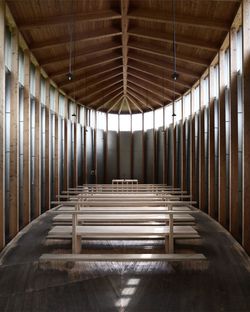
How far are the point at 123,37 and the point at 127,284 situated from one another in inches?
254

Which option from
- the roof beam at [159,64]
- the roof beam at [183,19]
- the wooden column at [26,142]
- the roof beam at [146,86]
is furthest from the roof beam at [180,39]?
the roof beam at [146,86]

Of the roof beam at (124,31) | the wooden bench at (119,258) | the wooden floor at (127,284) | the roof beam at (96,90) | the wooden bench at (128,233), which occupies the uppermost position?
the roof beam at (124,31)

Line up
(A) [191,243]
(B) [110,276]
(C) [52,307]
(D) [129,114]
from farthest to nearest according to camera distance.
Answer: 1. (D) [129,114]
2. (A) [191,243]
3. (B) [110,276]
4. (C) [52,307]

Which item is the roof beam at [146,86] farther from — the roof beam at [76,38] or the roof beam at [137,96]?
the roof beam at [76,38]

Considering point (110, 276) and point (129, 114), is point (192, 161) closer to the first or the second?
point (129, 114)

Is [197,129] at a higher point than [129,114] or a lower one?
lower

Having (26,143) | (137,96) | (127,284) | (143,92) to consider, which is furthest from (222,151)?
(137,96)

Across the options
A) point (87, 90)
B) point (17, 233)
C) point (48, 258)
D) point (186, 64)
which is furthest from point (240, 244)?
point (87, 90)

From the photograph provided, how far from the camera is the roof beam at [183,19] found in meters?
6.21

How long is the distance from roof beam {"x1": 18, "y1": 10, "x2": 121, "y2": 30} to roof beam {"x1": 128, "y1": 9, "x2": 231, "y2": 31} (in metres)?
0.54

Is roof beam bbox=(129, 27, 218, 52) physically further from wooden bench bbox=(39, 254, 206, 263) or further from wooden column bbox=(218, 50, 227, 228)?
wooden bench bbox=(39, 254, 206, 263)

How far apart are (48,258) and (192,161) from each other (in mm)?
6762

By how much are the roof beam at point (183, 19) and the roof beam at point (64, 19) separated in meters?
0.54

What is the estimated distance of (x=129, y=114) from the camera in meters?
14.6
